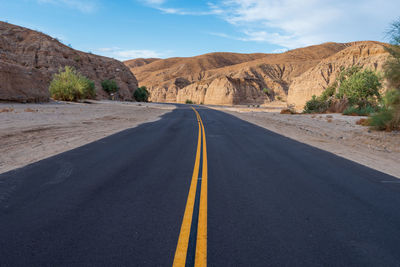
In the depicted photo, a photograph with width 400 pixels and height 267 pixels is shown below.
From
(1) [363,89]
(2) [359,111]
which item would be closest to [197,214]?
(2) [359,111]

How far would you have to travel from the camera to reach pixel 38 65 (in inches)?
2122

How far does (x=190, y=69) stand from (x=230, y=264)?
5848 inches

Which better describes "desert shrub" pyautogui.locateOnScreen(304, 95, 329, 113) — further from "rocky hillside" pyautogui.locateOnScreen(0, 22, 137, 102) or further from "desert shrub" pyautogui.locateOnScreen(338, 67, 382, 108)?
"rocky hillside" pyautogui.locateOnScreen(0, 22, 137, 102)

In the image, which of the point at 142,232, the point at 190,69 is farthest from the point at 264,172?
the point at 190,69

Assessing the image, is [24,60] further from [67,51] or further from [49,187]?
[49,187]

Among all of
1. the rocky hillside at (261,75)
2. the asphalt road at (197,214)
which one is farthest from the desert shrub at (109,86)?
the asphalt road at (197,214)

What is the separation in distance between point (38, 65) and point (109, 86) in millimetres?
15257

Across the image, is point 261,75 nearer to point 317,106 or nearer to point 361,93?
point 317,106

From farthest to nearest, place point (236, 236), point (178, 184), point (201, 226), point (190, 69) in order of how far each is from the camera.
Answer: point (190, 69) < point (178, 184) < point (201, 226) < point (236, 236)

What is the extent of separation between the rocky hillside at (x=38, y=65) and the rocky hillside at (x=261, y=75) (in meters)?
27.4

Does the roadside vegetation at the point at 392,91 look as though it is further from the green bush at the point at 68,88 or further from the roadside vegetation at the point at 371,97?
the green bush at the point at 68,88

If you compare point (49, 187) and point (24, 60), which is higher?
point (24, 60)

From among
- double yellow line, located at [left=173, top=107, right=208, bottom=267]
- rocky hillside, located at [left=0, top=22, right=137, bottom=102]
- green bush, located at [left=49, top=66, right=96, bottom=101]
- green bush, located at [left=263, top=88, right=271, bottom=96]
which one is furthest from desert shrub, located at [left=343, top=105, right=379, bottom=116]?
green bush, located at [left=263, top=88, right=271, bottom=96]

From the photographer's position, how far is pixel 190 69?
146125 millimetres
